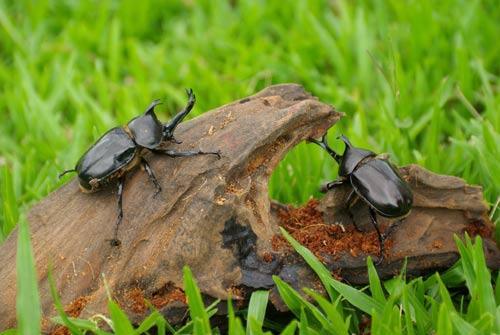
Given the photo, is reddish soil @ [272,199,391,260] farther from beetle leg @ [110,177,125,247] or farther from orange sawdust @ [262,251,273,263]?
beetle leg @ [110,177,125,247]

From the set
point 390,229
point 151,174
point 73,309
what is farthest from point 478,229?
point 73,309

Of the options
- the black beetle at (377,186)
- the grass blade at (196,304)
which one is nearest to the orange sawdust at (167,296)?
the grass blade at (196,304)

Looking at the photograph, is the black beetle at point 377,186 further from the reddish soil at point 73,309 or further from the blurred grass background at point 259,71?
the reddish soil at point 73,309

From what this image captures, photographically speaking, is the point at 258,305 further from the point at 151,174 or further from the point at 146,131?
the point at 146,131

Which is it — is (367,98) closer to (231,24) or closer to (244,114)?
(231,24)

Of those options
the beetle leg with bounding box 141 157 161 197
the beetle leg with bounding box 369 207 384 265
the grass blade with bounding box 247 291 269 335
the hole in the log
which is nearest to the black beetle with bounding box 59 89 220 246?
the beetle leg with bounding box 141 157 161 197

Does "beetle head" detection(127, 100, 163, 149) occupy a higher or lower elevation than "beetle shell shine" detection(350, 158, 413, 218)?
higher

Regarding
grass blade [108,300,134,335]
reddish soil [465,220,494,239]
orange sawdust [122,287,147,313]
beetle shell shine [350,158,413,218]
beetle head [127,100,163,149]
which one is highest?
beetle head [127,100,163,149]
